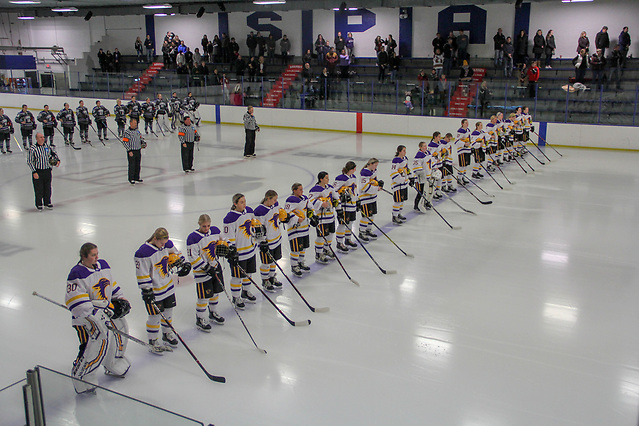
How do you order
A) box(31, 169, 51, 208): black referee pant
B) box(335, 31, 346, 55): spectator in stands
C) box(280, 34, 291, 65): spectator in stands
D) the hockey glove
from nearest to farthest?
the hockey glove
box(31, 169, 51, 208): black referee pant
box(335, 31, 346, 55): spectator in stands
box(280, 34, 291, 65): spectator in stands

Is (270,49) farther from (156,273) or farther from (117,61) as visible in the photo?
(156,273)

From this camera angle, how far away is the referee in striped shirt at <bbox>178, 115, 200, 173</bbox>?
14.9 meters

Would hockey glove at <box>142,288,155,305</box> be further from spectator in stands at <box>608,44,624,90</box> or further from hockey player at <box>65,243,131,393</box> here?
spectator in stands at <box>608,44,624,90</box>

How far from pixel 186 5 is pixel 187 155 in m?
18.0

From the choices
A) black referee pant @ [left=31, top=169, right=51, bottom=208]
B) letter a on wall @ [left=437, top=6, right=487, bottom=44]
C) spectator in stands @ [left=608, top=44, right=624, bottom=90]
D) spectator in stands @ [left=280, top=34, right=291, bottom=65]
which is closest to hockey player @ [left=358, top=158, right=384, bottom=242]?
black referee pant @ [left=31, top=169, right=51, bottom=208]

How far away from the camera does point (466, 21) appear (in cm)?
2617

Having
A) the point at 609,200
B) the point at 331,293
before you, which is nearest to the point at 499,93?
the point at 609,200

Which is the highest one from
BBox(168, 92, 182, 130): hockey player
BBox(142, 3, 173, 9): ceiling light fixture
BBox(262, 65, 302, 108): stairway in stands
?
BBox(142, 3, 173, 9): ceiling light fixture

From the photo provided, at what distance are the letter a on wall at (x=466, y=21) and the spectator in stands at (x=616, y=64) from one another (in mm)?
5777

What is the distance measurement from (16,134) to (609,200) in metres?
20.9

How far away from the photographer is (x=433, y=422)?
4.83m

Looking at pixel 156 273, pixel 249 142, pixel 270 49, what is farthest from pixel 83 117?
pixel 156 273

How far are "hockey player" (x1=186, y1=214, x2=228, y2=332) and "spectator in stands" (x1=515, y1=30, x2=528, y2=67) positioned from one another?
2061 centimetres

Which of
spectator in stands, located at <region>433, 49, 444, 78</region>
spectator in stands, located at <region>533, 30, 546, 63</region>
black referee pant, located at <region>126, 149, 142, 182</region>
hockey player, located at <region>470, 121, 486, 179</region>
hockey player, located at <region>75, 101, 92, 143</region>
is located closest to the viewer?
hockey player, located at <region>470, 121, 486, 179</region>
